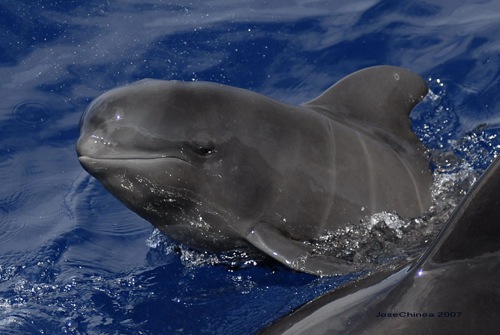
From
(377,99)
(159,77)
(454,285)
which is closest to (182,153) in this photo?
(377,99)

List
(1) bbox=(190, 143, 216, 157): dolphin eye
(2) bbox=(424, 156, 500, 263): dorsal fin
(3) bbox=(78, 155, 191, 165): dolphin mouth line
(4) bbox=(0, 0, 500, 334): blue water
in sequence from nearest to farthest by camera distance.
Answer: (2) bbox=(424, 156, 500, 263): dorsal fin < (3) bbox=(78, 155, 191, 165): dolphin mouth line < (1) bbox=(190, 143, 216, 157): dolphin eye < (4) bbox=(0, 0, 500, 334): blue water

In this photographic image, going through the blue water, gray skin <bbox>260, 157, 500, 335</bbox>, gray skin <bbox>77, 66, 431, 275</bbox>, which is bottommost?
the blue water

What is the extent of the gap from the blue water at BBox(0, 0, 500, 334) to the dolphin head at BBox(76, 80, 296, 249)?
58 cm

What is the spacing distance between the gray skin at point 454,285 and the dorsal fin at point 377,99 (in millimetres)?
3742

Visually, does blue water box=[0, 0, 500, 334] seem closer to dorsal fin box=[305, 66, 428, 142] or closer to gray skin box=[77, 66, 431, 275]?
gray skin box=[77, 66, 431, 275]

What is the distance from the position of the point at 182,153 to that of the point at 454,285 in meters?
3.30

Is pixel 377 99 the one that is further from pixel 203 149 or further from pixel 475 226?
pixel 475 226

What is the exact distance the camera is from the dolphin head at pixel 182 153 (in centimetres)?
691

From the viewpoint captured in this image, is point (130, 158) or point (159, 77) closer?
point (130, 158)

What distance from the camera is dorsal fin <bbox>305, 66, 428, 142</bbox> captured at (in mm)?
7945

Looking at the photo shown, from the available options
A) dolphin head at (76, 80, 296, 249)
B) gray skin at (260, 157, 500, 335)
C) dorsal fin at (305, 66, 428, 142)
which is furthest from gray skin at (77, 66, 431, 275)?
gray skin at (260, 157, 500, 335)

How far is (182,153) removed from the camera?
7.00m

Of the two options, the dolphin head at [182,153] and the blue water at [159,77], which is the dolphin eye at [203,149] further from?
the blue water at [159,77]

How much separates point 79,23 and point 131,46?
34.6 inches
